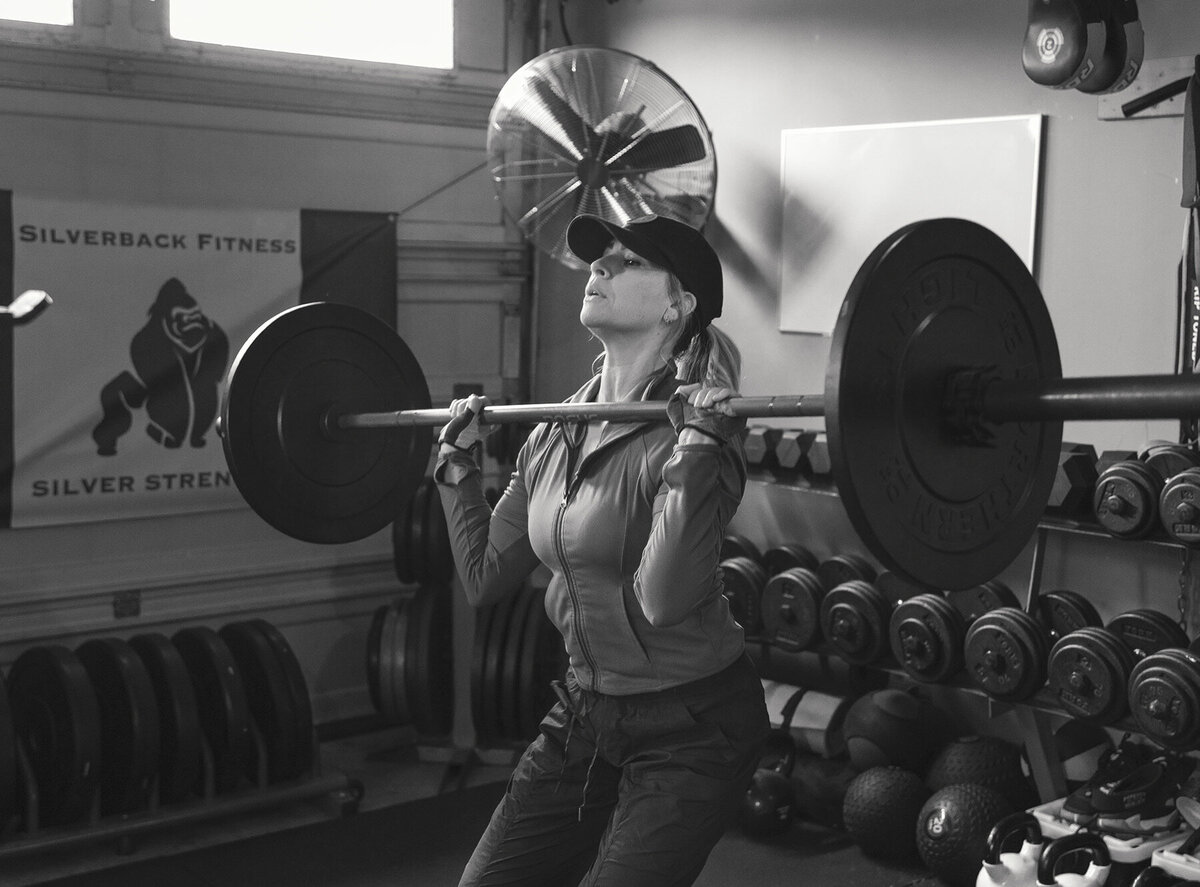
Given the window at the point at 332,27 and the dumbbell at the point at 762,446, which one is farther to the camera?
the window at the point at 332,27

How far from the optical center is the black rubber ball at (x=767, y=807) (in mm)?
3803

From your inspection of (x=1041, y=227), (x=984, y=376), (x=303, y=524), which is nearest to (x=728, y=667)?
(x=984, y=376)

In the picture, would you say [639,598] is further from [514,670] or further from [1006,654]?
[514,670]

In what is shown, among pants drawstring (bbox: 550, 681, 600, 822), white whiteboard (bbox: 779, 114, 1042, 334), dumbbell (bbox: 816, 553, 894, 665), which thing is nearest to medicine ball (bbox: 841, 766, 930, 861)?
dumbbell (bbox: 816, 553, 894, 665)

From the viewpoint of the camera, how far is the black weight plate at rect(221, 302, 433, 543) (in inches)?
105

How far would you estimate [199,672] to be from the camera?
401 centimetres

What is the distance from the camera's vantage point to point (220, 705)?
3.90m

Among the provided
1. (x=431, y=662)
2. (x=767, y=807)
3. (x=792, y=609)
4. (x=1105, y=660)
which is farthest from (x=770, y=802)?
(x=431, y=662)

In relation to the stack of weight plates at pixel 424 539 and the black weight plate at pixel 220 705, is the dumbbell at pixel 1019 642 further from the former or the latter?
the black weight plate at pixel 220 705

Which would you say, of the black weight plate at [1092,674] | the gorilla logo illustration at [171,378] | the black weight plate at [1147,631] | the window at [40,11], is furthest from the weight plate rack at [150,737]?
the black weight plate at [1147,631]

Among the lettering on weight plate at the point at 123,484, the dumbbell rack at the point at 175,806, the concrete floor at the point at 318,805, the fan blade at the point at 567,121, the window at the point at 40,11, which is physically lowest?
the concrete floor at the point at 318,805

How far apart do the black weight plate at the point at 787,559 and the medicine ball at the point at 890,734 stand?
0.50m

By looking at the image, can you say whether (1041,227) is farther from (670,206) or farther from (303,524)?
(303,524)

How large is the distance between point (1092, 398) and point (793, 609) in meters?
2.49
